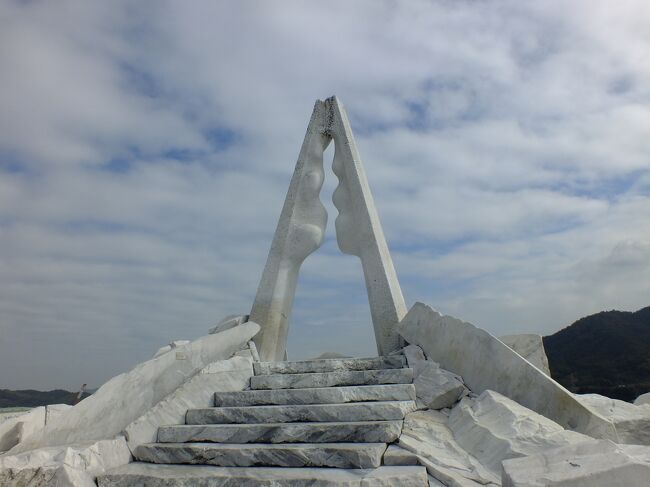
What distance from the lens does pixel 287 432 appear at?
4055mm

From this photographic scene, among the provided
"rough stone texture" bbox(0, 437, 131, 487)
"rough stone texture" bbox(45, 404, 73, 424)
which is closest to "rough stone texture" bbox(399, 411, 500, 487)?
"rough stone texture" bbox(0, 437, 131, 487)

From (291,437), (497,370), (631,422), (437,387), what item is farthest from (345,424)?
(631,422)

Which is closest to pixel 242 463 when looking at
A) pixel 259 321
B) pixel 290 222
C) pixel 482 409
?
pixel 482 409

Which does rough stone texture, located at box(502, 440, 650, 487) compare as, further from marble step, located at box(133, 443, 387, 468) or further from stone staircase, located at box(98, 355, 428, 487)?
marble step, located at box(133, 443, 387, 468)

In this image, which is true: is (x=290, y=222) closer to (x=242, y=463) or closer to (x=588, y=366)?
(x=242, y=463)

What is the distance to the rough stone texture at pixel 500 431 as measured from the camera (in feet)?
11.0

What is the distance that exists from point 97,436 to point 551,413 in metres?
3.84

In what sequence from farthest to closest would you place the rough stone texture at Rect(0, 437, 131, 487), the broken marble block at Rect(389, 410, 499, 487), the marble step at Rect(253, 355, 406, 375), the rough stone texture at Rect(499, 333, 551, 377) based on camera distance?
the marble step at Rect(253, 355, 406, 375), the rough stone texture at Rect(499, 333, 551, 377), the rough stone texture at Rect(0, 437, 131, 487), the broken marble block at Rect(389, 410, 499, 487)

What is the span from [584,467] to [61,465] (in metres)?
3.31

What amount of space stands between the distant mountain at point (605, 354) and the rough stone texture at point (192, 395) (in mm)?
6803

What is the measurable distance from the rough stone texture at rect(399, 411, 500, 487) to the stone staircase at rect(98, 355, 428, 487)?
0.34 ft

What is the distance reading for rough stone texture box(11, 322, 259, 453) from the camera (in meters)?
4.35

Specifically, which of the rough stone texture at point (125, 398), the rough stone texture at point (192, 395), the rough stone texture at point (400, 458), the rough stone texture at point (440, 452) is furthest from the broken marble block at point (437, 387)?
the rough stone texture at point (125, 398)

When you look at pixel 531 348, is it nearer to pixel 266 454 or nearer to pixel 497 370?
pixel 497 370
